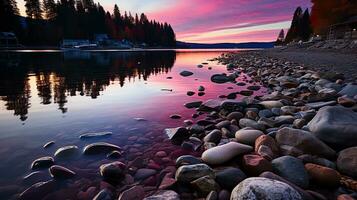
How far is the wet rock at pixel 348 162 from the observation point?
8.98 ft

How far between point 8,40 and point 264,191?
238ft

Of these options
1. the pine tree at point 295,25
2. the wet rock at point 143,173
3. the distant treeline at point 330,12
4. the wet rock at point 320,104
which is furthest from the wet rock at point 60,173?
the pine tree at point 295,25

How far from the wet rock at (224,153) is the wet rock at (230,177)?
314 millimetres

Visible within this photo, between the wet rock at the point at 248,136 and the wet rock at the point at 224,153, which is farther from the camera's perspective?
the wet rock at the point at 248,136

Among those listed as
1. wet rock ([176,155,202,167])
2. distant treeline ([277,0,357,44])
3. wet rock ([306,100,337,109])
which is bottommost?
wet rock ([176,155,202,167])

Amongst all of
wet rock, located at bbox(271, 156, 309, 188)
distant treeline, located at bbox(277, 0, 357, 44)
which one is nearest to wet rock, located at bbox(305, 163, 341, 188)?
wet rock, located at bbox(271, 156, 309, 188)

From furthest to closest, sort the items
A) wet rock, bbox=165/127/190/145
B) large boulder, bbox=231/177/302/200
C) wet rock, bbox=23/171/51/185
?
wet rock, bbox=165/127/190/145 < wet rock, bbox=23/171/51/185 < large boulder, bbox=231/177/302/200

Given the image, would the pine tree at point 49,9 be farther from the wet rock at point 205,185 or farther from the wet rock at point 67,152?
the wet rock at point 205,185

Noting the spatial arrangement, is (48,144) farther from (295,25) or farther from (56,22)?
(56,22)

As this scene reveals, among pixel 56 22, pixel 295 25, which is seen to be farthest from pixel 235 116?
pixel 56 22

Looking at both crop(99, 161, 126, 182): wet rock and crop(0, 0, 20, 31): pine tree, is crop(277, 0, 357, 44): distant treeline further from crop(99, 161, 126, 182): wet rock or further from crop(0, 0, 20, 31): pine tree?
crop(0, 0, 20, 31): pine tree

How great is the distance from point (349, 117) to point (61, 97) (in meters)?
8.01

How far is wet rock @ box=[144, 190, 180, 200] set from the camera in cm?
254

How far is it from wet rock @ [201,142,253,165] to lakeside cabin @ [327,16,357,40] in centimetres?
2956
